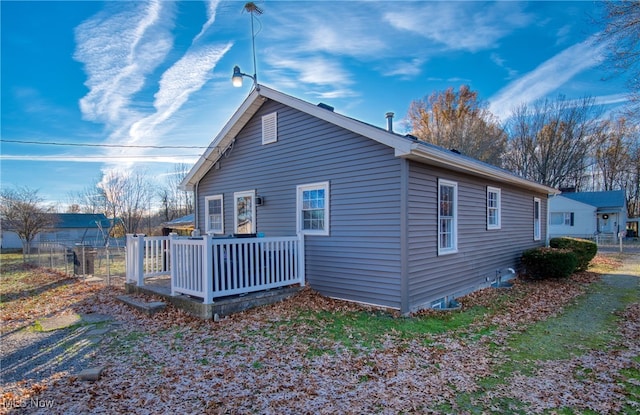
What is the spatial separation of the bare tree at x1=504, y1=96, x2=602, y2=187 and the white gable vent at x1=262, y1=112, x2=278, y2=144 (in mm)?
29746

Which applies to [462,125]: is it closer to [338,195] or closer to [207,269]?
[338,195]

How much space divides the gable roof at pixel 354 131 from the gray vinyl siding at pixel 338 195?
248mm

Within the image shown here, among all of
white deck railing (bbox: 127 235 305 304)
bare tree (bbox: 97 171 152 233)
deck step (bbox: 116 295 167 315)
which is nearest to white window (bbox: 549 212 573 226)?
white deck railing (bbox: 127 235 305 304)

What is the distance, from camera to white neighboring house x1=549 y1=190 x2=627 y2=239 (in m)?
29.9

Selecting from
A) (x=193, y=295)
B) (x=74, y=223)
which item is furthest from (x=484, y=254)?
(x=74, y=223)

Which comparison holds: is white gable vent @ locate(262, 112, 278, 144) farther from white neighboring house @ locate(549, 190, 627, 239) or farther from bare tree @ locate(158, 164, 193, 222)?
white neighboring house @ locate(549, 190, 627, 239)

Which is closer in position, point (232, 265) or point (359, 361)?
point (359, 361)

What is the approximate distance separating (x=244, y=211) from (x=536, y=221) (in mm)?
11222

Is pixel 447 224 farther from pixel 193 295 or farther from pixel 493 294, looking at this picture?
pixel 193 295

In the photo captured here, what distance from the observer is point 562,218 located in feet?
103

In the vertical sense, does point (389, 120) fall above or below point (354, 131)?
above

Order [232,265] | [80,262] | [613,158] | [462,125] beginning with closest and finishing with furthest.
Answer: [232,265]
[80,262]
[462,125]
[613,158]

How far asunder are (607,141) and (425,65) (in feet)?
90.7

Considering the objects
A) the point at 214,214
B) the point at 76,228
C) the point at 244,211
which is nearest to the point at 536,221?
the point at 244,211
